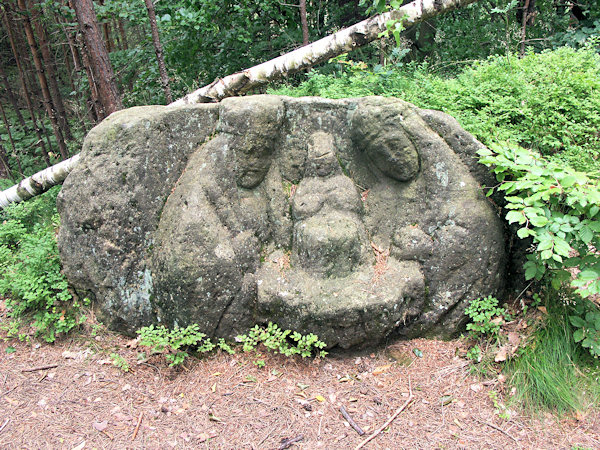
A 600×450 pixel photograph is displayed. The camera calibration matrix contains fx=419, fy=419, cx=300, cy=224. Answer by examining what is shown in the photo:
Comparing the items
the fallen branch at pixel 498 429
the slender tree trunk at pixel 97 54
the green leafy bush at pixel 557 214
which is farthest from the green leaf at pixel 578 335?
the slender tree trunk at pixel 97 54

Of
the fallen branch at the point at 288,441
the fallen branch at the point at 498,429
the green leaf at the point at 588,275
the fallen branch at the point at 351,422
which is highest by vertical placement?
the green leaf at the point at 588,275

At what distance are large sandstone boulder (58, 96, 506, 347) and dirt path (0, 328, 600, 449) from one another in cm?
31

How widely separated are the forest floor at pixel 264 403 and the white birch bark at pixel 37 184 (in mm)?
2917

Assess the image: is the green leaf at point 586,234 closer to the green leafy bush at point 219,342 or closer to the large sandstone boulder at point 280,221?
the large sandstone boulder at point 280,221

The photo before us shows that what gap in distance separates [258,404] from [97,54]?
204 inches

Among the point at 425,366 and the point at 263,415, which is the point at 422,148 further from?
the point at 263,415

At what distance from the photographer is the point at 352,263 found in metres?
3.71

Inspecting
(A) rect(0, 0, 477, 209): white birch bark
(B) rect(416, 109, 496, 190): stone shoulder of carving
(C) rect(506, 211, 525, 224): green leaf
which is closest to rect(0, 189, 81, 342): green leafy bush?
(A) rect(0, 0, 477, 209): white birch bark

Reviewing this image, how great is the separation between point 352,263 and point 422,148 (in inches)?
48.3

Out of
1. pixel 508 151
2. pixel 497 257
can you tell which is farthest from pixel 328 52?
pixel 497 257

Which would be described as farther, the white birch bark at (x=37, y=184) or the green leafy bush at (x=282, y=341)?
the white birch bark at (x=37, y=184)

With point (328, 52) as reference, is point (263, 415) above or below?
below

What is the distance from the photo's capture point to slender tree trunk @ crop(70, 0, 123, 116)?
5.73 metres

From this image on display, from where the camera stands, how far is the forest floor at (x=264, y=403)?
10.0ft
